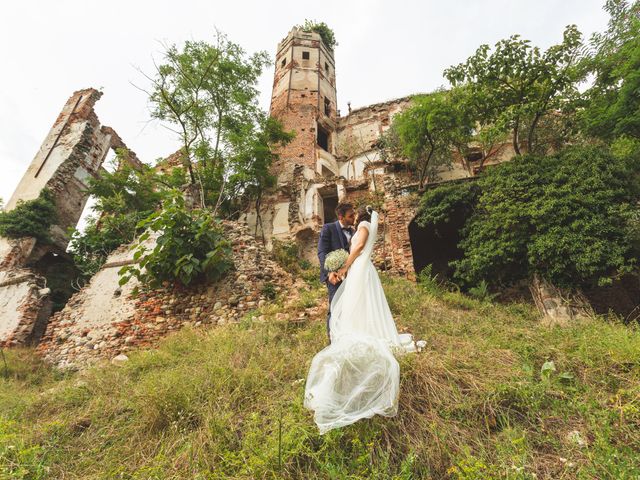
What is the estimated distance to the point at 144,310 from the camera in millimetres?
6797

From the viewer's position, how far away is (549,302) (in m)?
6.94

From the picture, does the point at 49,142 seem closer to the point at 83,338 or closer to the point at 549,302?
the point at 83,338

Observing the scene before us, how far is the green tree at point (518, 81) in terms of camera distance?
26.5 ft

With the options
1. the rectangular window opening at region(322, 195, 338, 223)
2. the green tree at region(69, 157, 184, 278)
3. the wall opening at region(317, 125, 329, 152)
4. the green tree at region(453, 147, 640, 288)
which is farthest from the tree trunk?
the wall opening at region(317, 125, 329, 152)

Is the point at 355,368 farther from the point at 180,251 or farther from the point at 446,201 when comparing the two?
the point at 446,201

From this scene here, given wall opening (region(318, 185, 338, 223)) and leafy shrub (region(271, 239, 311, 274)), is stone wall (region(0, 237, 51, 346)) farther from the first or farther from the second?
wall opening (region(318, 185, 338, 223))

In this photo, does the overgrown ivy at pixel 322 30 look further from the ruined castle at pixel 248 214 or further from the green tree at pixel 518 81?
the green tree at pixel 518 81

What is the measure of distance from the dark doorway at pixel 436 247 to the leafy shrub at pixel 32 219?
1299 cm

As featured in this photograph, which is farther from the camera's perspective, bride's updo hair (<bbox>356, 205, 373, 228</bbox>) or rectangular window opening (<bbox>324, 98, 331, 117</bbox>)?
rectangular window opening (<bbox>324, 98, 331, 117</bbox>)

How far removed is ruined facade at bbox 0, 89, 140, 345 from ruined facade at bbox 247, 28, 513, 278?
23.3 feet

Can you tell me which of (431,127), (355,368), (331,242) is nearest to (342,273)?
(331,242)

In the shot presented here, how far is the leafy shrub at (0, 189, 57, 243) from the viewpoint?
10.3 metres

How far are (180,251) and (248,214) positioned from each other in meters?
7.99

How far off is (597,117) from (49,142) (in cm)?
1913
